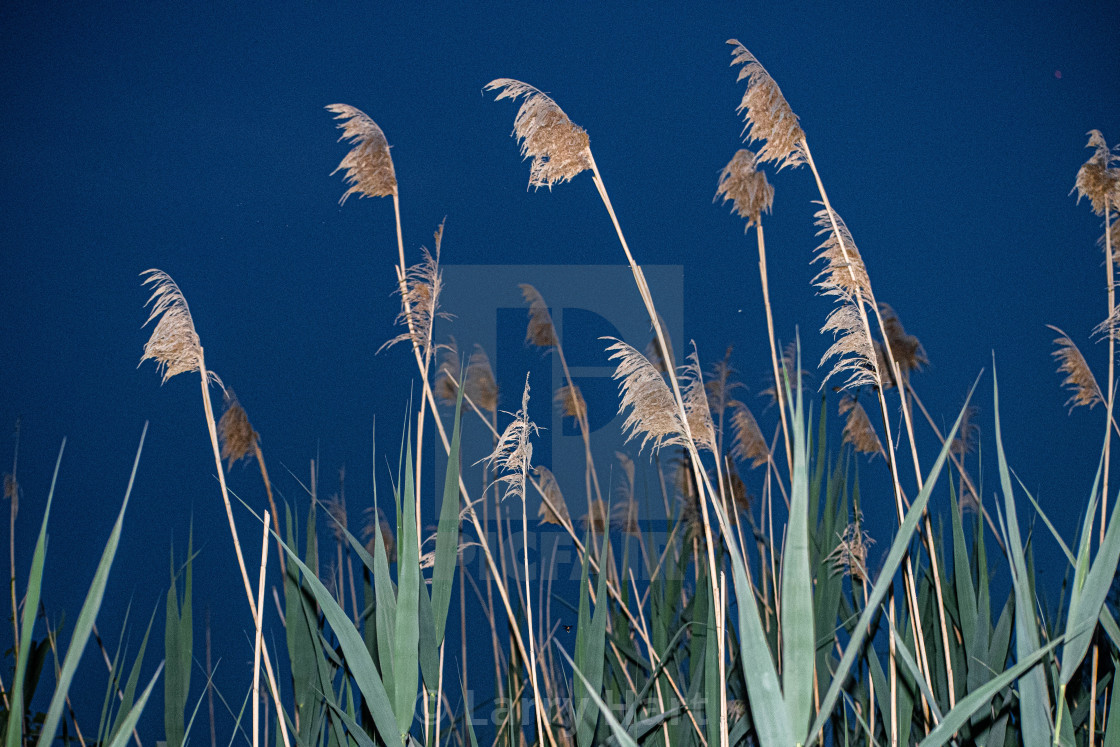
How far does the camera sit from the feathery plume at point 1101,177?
1468 mm

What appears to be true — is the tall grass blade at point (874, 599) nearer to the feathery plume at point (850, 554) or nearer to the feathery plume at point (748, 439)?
the feathery plume at point (850, 554)

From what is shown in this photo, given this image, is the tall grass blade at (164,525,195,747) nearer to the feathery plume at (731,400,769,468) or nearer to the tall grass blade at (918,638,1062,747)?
the tall grass blade at (918,638,1062,747)

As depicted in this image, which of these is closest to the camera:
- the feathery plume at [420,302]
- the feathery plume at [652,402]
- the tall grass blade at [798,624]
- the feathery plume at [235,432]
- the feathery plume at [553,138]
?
the tall grass blade at [798,624]

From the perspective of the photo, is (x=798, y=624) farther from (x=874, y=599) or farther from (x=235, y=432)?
(x=235, y=432)

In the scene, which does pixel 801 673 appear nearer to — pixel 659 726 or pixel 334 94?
pixel 659 726

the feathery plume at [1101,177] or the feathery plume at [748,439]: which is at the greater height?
the feathery plume at [1101,177]

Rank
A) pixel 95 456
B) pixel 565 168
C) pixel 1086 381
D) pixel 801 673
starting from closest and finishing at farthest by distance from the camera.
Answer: pixel 801 673, pixel 565 168, pixel 1086 381, pixel 95 456

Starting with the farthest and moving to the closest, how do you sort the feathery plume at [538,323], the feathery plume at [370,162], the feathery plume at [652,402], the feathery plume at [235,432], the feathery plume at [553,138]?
the feathery plume at [538,323], the feathery plume at [235,432], the feathery plume at [370,162], the feathery plume at [553,138], the feathery plume at [652,402]

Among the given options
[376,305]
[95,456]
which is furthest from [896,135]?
[95,456]

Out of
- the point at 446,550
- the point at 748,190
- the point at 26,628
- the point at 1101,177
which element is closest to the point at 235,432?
the point at 26,628

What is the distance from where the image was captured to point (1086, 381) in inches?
67.2

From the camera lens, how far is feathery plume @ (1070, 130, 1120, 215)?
4.82 ft

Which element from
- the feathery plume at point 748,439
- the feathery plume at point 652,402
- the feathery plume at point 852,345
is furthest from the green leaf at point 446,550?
the feathery plume at point 748,439

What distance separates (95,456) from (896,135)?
3.61 m
